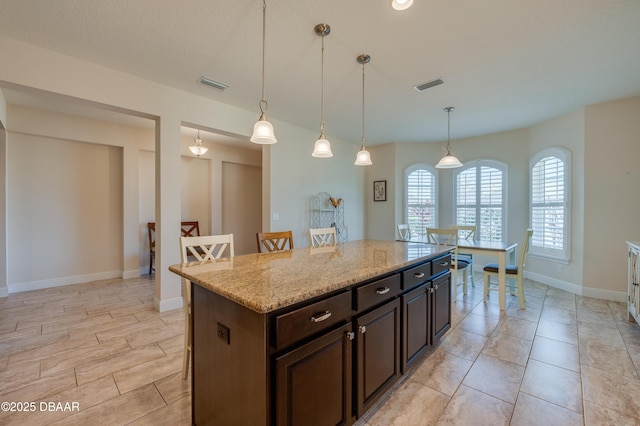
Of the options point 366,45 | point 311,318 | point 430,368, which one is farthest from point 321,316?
point 366,45

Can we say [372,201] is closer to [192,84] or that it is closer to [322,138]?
[322,138]

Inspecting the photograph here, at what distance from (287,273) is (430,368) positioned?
1.56m

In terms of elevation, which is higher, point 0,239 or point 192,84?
point 192,84

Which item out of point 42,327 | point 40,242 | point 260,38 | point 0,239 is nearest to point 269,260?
point 260,38

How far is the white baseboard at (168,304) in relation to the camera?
10.9 feet

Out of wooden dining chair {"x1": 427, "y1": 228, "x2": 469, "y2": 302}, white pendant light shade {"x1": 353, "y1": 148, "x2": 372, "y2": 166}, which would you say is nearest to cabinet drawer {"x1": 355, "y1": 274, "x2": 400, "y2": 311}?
white pendant light shade {"x1": 353, "y1": 148, "x2": 372, "y2": 166}

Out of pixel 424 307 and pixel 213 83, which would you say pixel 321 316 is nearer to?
pixel 424 307

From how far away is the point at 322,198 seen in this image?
17.7ft

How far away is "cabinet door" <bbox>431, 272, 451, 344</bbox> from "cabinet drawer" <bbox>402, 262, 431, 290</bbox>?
17 cm

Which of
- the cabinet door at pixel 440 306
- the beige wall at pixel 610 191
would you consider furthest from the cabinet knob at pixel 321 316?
the beige wall at pixel 610 191

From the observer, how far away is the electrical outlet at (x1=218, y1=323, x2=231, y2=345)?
1.26 metres

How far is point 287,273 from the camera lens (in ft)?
5.07

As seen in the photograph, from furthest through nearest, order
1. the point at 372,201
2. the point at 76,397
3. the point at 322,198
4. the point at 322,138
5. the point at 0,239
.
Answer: the point at 372,201 < the point at 322,198 < the point at 0,239 < the point at 322,138 < the point at 76,397

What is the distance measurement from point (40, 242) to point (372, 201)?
619 cm
